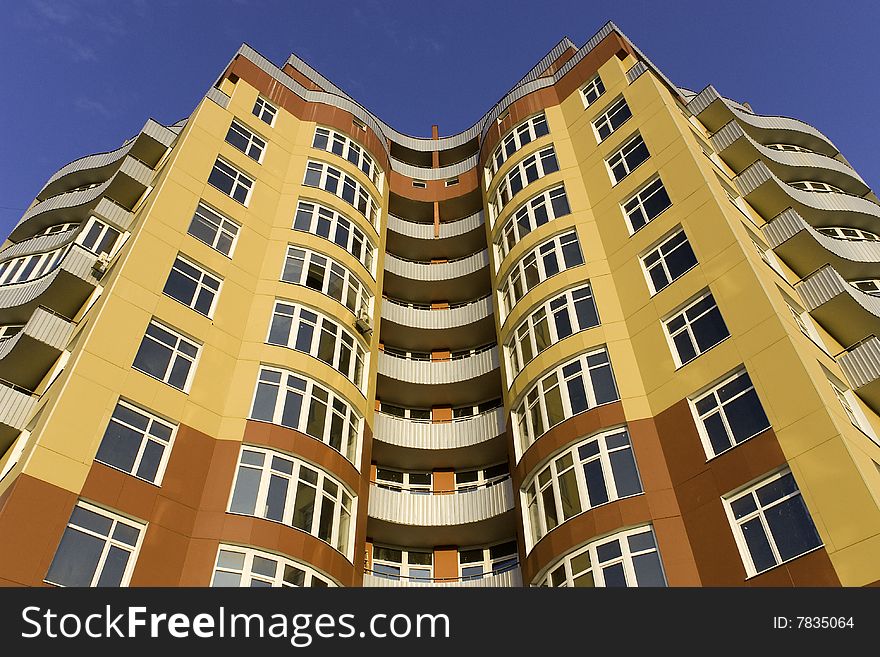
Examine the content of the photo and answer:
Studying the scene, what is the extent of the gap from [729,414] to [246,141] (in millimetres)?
22600

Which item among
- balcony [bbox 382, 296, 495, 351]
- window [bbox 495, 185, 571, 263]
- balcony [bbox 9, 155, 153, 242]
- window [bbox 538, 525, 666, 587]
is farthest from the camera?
balcony [bbox 9, 155, 153, 242]

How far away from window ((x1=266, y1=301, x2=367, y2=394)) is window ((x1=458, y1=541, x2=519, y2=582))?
731 centimetres

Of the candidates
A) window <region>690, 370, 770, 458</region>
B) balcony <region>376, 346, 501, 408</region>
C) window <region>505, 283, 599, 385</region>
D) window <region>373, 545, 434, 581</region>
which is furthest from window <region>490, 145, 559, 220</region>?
window <region>373, 545, 434, 581</region>

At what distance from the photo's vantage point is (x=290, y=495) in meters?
21.4

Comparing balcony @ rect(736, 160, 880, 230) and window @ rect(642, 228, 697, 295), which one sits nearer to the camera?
window @ rect(642, 228, 697, 295)

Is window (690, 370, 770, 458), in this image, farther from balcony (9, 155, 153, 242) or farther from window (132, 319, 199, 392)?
balcony (9, 155, 153, 242)

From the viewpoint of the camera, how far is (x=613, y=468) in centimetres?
2125

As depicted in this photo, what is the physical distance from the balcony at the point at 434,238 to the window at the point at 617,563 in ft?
66.8

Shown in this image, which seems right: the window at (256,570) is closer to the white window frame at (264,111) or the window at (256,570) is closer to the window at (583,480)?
the window at (583,480)

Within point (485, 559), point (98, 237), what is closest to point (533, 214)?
point (485, 559)

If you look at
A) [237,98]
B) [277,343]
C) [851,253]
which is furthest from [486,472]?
[237,98]

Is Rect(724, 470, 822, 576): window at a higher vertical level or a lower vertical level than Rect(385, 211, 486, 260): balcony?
lower

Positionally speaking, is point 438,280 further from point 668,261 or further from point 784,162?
point 784,162

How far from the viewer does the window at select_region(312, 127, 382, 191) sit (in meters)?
34.6
